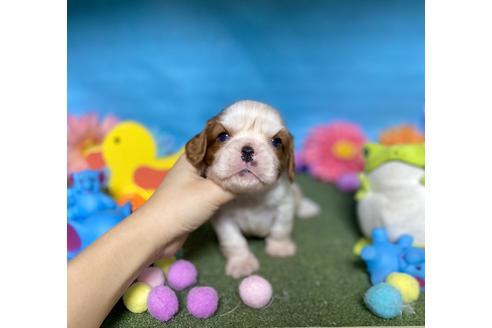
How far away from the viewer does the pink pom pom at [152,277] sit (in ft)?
5.27

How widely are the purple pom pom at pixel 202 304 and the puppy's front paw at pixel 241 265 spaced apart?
0.38 metres

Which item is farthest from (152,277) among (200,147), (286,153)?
(286,153)

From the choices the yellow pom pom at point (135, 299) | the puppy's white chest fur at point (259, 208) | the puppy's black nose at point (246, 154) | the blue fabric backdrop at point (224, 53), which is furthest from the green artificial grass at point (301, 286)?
the blue fabric backdrop at point (224, 53)

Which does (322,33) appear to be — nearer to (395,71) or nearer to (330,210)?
(395,71)

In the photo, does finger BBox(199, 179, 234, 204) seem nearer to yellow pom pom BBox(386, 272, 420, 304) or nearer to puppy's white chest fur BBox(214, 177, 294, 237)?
puppy's white chest fur BBox(214, 177, 294, 237)

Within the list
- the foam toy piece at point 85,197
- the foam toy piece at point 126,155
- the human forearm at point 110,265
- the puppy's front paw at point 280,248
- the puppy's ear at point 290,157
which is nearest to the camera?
the human forearm at point 110,265

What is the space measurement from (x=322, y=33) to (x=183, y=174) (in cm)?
273

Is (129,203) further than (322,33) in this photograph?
No

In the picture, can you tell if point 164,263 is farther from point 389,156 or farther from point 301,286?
point 389,156

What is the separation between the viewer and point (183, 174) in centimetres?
165

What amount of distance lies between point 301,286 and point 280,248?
387 mm

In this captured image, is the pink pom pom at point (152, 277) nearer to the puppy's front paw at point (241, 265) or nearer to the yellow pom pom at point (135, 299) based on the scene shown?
the yellow pom pom at point (135, 299)

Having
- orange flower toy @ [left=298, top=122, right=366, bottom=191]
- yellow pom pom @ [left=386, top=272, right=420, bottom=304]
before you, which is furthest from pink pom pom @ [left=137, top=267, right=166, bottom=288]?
orange flower toy @ [left=298, top=122, right=366, bottom=191]
